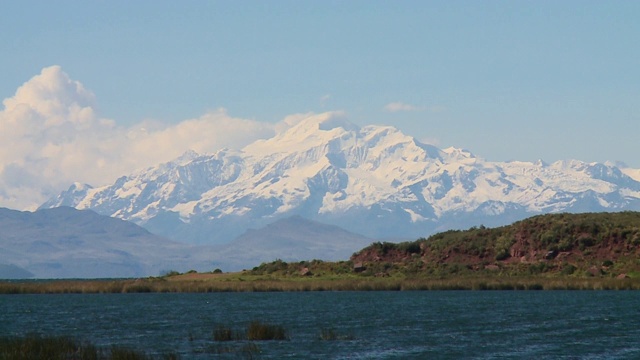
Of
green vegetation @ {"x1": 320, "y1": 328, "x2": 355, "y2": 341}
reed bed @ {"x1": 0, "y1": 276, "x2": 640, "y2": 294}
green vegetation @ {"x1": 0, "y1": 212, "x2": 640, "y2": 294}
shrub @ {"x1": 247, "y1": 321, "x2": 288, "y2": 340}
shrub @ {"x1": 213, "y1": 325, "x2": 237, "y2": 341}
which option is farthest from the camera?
green vegetation @ {"x1": 0, "y1": 212, "x2": 640, "y2": 294}

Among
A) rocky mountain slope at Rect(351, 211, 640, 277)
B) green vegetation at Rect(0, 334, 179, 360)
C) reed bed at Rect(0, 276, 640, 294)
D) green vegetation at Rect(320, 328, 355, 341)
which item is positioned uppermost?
rocky mountain slope at Rect(351, 211, 640, 277)

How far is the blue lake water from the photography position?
61.8m

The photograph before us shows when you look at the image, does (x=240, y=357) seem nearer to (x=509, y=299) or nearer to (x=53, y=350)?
(x=53, y=350)

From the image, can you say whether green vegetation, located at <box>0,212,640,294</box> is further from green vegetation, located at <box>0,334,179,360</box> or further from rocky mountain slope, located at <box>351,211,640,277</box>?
green vegetation, located at <box>0,334,179,360</box>

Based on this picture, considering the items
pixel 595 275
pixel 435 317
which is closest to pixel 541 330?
pixel 435 317

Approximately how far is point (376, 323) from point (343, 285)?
52432mm

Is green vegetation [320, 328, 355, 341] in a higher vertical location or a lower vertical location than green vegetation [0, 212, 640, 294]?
lower

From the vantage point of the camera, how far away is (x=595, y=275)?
12850cm

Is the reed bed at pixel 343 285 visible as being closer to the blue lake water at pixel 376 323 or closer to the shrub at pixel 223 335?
the blue lake water at pixel 376 323

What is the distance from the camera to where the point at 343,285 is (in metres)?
132

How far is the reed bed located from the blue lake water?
3.48m

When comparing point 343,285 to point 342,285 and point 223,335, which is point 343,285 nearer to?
point 342,285

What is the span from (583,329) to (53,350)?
3437 centimetres

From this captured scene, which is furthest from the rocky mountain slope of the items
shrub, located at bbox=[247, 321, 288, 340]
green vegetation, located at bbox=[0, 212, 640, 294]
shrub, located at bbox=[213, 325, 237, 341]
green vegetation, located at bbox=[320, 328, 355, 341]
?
shrub, located at bbox=[213, 325, 237, 341]
